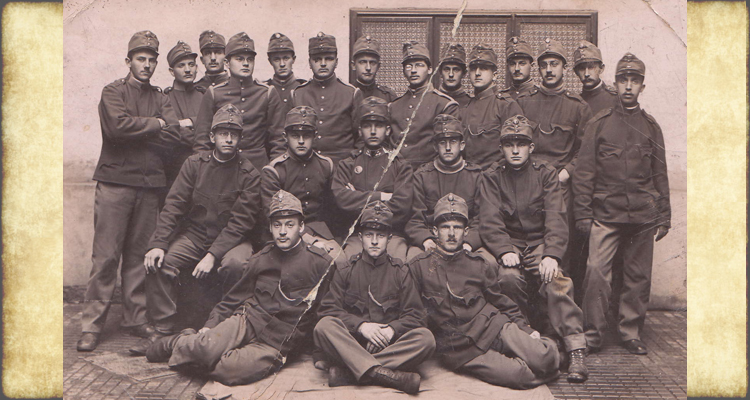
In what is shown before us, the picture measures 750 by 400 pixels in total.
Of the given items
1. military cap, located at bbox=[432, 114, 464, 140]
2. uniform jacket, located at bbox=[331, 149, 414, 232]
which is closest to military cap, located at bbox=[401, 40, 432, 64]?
military cap, located at bbox=[432, 114, 464, 140]

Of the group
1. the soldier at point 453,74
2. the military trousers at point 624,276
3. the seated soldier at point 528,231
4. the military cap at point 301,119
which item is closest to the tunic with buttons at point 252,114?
the military cap at point 301,119

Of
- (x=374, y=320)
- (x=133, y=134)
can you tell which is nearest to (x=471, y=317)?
(x=374, y=320)

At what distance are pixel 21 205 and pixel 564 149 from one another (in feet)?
12.8

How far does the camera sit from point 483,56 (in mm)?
6254

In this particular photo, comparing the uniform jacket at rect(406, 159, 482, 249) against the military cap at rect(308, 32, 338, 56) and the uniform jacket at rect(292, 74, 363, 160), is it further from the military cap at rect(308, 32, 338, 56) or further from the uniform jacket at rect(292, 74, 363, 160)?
the military cap at rect(308, 32, 338, 56)

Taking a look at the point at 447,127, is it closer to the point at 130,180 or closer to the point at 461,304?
the point at 461,304

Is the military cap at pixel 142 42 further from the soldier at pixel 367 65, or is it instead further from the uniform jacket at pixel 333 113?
the soldier at pixel 367 65

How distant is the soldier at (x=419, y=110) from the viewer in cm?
606

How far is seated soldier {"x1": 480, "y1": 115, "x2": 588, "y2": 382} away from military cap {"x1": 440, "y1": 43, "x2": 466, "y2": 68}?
0.87m

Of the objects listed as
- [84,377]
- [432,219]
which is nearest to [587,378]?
[432,219]

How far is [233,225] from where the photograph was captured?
18.7ft

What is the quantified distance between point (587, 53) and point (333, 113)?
80.2 inches

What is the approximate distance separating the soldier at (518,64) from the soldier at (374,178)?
1.16 metres

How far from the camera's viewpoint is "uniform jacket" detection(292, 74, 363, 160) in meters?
6.15
